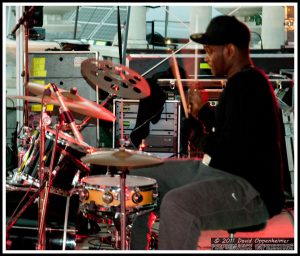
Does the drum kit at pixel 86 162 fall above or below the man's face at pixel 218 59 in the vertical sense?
below

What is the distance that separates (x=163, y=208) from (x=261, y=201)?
20.1 inches

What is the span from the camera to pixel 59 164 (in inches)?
161

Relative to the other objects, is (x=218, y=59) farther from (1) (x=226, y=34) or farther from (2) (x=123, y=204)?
(2) (x=123, y=204)

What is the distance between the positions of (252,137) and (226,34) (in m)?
0.60

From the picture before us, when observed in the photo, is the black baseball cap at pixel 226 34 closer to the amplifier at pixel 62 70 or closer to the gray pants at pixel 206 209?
the gray pants at pixel 206 209

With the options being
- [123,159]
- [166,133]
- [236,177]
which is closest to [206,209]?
[236,177]

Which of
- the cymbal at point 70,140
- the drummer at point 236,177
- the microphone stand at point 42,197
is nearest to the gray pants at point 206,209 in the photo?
the drummer at point 236,177

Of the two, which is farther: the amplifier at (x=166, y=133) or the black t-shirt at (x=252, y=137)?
the amplifier at (x=166, y=133)

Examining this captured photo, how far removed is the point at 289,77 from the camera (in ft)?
19.6

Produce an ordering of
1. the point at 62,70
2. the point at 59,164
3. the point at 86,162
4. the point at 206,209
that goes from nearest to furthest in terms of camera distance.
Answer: the point at 206,209 → the point at 86,162 → the point at 59,164 → the point at 62,70

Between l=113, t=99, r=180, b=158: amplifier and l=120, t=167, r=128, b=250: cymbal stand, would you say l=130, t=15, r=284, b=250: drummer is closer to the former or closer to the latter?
l=120, t=167, r=128, b=250: cymbal stand

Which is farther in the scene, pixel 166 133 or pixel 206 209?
pixel 166 133

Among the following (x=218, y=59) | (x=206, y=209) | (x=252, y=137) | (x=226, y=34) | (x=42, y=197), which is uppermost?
(x=226, y=34)

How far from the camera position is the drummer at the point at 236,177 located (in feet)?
9.64
